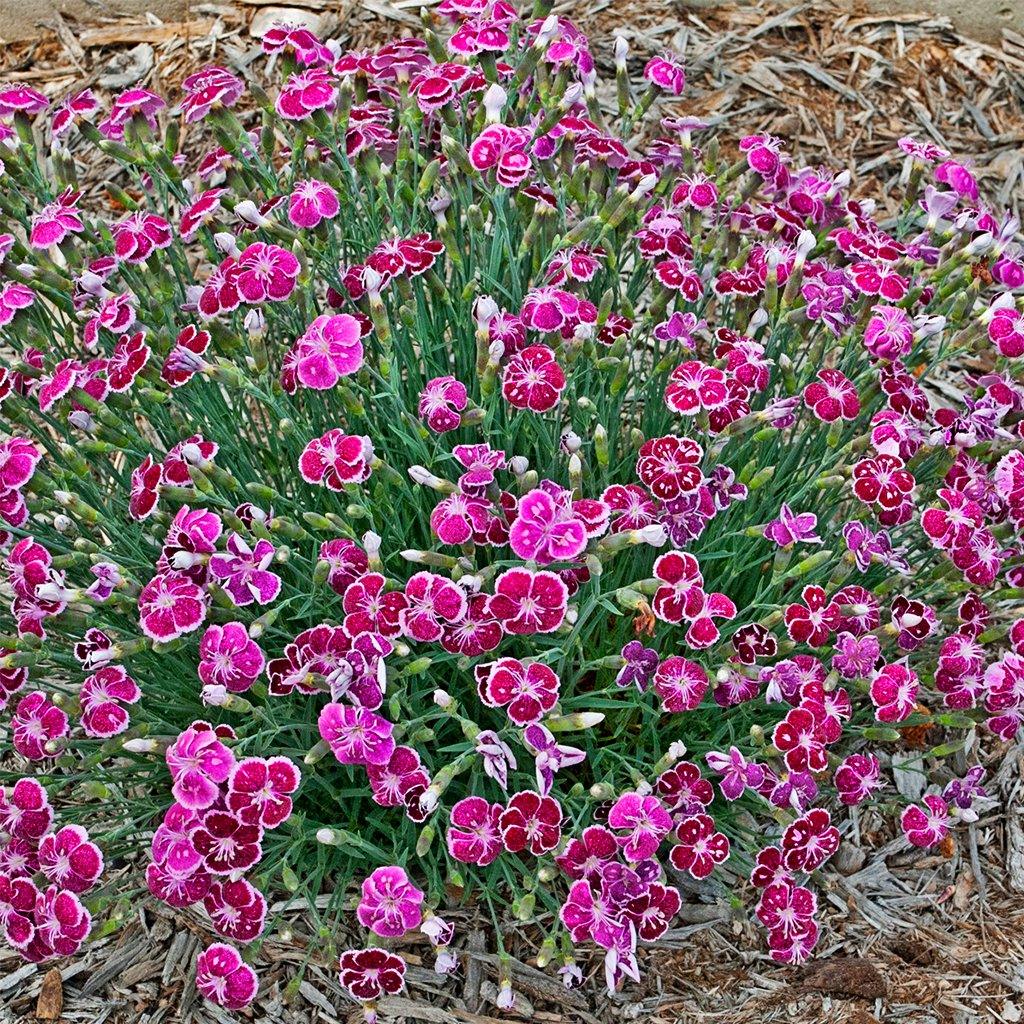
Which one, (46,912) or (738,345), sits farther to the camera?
(738,345)

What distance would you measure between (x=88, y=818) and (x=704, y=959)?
130 cm

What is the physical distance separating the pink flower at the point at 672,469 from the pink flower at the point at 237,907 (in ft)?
3.02

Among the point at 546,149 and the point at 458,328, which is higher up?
the point at 546,149

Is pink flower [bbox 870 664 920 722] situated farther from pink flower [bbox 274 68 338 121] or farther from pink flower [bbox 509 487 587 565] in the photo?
pink flower [bbox 274 68 338 121]

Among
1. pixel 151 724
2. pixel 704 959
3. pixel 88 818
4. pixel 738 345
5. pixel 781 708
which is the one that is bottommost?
pixel 704 959

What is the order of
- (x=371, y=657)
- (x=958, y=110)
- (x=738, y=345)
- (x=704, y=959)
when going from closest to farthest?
(x=371, y=657) → (x=738, y=345) → (x=704, y=959) → (x=958, y=110)

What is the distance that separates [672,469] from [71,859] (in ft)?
3.83

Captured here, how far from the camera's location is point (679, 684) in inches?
80.4

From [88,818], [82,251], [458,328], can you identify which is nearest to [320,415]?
[458,328]

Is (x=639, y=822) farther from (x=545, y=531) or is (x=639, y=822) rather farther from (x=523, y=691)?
(x=545, y=531)

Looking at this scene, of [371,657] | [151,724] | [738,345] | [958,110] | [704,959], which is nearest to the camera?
[371,657]

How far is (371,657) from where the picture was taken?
1912 mm

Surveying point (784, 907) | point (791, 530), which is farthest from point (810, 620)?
point (784, 907)

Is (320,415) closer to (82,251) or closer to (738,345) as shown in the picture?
(82,251)
